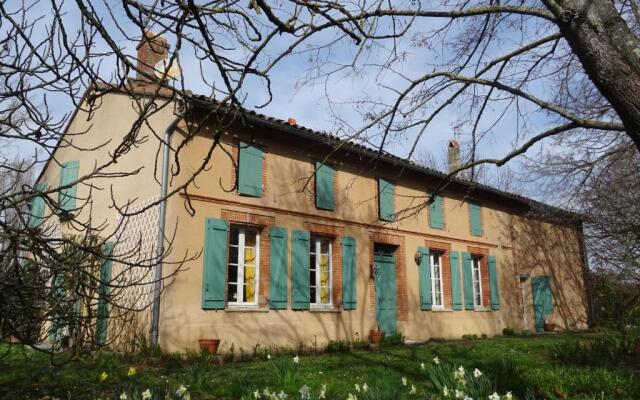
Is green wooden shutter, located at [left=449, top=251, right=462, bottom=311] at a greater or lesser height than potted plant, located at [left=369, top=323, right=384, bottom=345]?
greater

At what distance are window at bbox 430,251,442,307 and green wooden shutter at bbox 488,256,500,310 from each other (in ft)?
7.92

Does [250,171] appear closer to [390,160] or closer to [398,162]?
[390,160]

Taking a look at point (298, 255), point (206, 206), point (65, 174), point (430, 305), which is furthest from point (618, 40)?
point (65, 174)

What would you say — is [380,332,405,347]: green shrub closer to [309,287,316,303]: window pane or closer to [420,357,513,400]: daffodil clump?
[309,287,316,303]: window pane

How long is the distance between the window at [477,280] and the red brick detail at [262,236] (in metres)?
8.06

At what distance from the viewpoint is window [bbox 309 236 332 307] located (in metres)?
12.2

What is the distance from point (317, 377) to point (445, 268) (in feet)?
31.5

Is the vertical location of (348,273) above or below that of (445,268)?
below

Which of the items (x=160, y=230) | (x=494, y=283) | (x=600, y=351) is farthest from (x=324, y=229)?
(x=494, y=283)

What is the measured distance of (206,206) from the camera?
1029 cm

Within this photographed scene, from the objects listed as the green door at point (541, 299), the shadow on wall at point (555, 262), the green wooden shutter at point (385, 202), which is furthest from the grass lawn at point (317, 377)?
the green door at point (541, 299)

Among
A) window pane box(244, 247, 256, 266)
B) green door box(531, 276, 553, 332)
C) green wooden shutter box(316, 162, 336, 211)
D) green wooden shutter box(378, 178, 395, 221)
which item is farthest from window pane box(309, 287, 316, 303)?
green door box(531, 276, 553, 332)

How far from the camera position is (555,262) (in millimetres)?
20453

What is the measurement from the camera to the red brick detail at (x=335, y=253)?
12.2 meters
